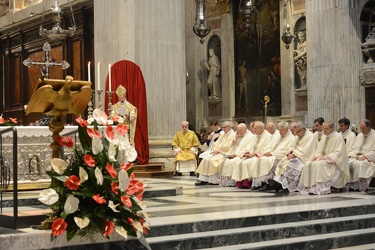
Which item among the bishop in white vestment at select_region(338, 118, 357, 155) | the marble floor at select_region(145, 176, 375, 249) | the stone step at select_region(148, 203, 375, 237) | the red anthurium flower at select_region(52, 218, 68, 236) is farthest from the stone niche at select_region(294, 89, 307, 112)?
the red anthurium flower at select_region(52, 218, 68, 236)

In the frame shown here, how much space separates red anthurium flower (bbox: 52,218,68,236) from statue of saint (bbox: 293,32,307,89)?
14.1m

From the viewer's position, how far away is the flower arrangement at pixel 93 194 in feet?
A: 17.8

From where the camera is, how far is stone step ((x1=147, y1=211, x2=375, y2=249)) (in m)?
7.20

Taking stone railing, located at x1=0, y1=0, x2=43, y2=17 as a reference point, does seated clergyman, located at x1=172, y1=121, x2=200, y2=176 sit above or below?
Answer: below

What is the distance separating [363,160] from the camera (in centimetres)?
1173

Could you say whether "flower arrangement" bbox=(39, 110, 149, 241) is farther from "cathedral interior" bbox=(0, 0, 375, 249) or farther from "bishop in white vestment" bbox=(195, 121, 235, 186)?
"bishop in white vestment" bbox=(195, 121, 235, 186)

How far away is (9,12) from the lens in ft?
75.7

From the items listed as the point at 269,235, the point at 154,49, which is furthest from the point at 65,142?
the point at 154,49

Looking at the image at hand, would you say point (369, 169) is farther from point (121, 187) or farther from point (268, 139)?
point (121, 187)

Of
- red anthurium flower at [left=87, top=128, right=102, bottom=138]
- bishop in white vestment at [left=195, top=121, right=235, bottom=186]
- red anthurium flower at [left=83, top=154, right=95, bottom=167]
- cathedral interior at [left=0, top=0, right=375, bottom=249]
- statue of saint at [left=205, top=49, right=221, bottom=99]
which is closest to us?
red anthurium flower at [left=83, top=154, right=95, bottom=167]

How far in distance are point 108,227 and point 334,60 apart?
11.2m

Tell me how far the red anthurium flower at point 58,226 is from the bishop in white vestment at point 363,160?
7.25 meters

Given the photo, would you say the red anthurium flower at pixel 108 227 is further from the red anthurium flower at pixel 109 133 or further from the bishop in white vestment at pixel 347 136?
the bishop in white vestment at pixel 347 136

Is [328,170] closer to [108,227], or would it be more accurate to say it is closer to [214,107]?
[108,227]
